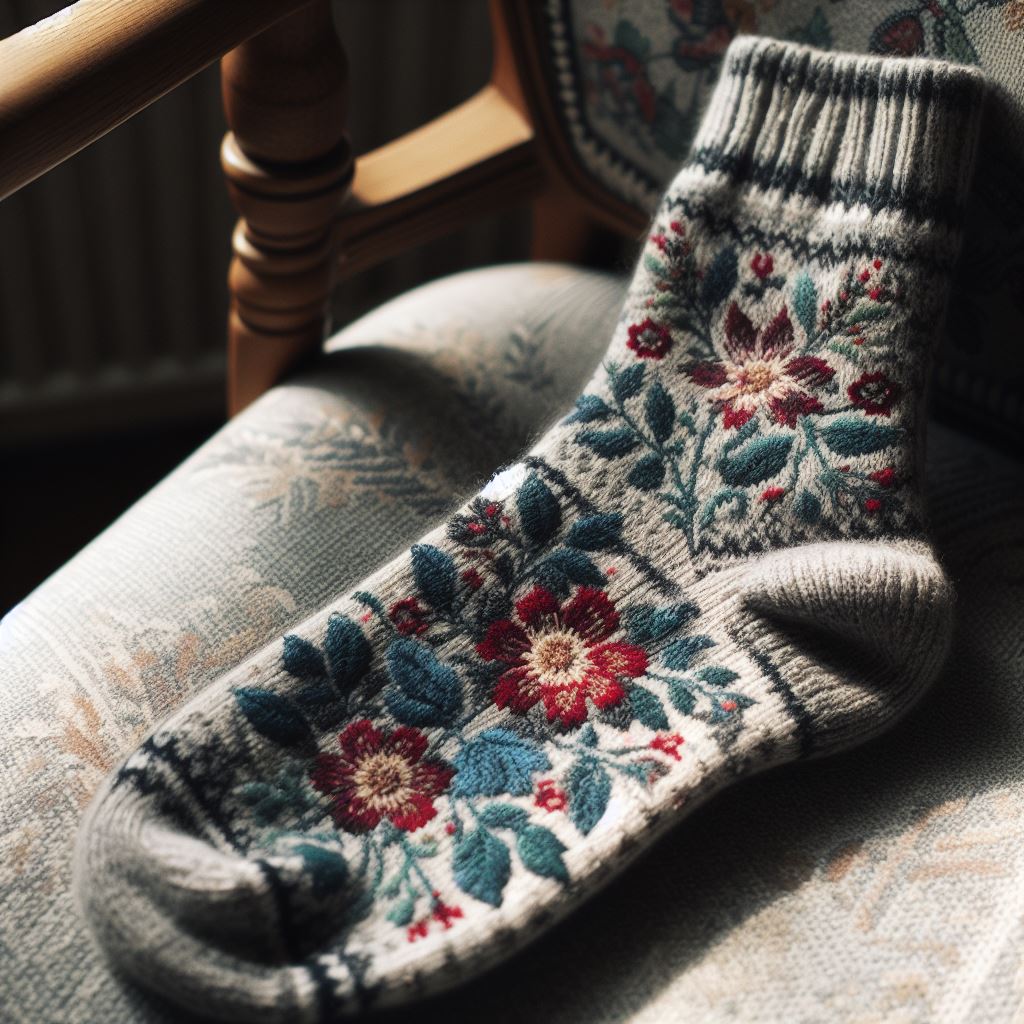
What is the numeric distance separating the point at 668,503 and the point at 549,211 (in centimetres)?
33

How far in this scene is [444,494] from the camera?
0.62m

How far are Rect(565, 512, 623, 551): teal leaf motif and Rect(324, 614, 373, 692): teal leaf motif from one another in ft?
0.36

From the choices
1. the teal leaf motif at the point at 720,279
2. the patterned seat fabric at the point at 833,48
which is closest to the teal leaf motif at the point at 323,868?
the teal leaf motif at the point at 720,279

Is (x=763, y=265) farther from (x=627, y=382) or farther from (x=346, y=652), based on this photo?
(x=346, y=652)

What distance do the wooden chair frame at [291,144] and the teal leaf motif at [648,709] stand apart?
32cm

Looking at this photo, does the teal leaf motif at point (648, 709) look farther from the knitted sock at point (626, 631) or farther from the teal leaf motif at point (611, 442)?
the teal leaf motif at point (611, 442)

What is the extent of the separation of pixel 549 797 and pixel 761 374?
24 cm

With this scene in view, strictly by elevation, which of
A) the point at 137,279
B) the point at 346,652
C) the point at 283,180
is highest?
the point at 283,180

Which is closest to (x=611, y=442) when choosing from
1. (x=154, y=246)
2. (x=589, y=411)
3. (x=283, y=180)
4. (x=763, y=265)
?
(x=589, y=411)

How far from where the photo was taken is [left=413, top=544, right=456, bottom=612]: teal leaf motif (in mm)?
521

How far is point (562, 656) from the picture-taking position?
0.52 meters

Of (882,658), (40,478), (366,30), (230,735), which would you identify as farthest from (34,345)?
(882,658)

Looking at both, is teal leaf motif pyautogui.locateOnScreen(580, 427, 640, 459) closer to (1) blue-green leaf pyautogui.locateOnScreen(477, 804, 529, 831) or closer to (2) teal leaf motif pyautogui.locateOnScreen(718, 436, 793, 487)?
(2) teal leaf motif pyautogui.locateOnScreen(718, 436, 793, 487)

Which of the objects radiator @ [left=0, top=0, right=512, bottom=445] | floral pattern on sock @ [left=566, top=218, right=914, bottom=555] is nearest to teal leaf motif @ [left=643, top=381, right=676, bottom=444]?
floral pattern on sock @ [left=566, top=218, right=914, bottom=555]
